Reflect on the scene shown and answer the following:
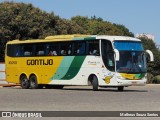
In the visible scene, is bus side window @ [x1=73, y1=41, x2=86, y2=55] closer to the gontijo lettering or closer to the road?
the gontijo lettering

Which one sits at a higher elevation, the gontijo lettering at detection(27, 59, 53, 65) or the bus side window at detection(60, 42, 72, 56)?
the bus side window at detection(60, 42, 72, 56)

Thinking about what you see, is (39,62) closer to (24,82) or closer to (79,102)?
(24,82)

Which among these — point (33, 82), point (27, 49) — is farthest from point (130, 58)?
point (27, 49)

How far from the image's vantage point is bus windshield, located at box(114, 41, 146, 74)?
30812 mm

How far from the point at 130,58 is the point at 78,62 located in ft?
10.8

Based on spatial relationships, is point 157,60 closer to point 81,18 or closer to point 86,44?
point 81,18

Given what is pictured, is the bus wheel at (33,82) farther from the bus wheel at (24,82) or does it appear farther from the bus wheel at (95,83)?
the bus wheel at (95,83)

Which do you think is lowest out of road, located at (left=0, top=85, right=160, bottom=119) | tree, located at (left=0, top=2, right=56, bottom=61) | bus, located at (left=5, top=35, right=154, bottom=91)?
road, located at (left=0, top=85, right=160, bottom=119)

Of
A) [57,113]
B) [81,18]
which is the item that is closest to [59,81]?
[57,113]

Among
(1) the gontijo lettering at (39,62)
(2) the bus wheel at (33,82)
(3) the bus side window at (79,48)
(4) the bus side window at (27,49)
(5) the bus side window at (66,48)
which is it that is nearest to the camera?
(3) the bus side window at (79,48)

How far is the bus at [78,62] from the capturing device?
3089 centimetres

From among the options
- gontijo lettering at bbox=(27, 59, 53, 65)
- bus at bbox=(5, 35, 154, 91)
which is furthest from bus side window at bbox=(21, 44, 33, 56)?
gontijo lettering at bbox=(27, 59, 53, 65)

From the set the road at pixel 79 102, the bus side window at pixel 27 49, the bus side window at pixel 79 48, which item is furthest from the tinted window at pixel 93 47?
the road at pixel 79 102

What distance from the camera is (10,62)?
37.3m
